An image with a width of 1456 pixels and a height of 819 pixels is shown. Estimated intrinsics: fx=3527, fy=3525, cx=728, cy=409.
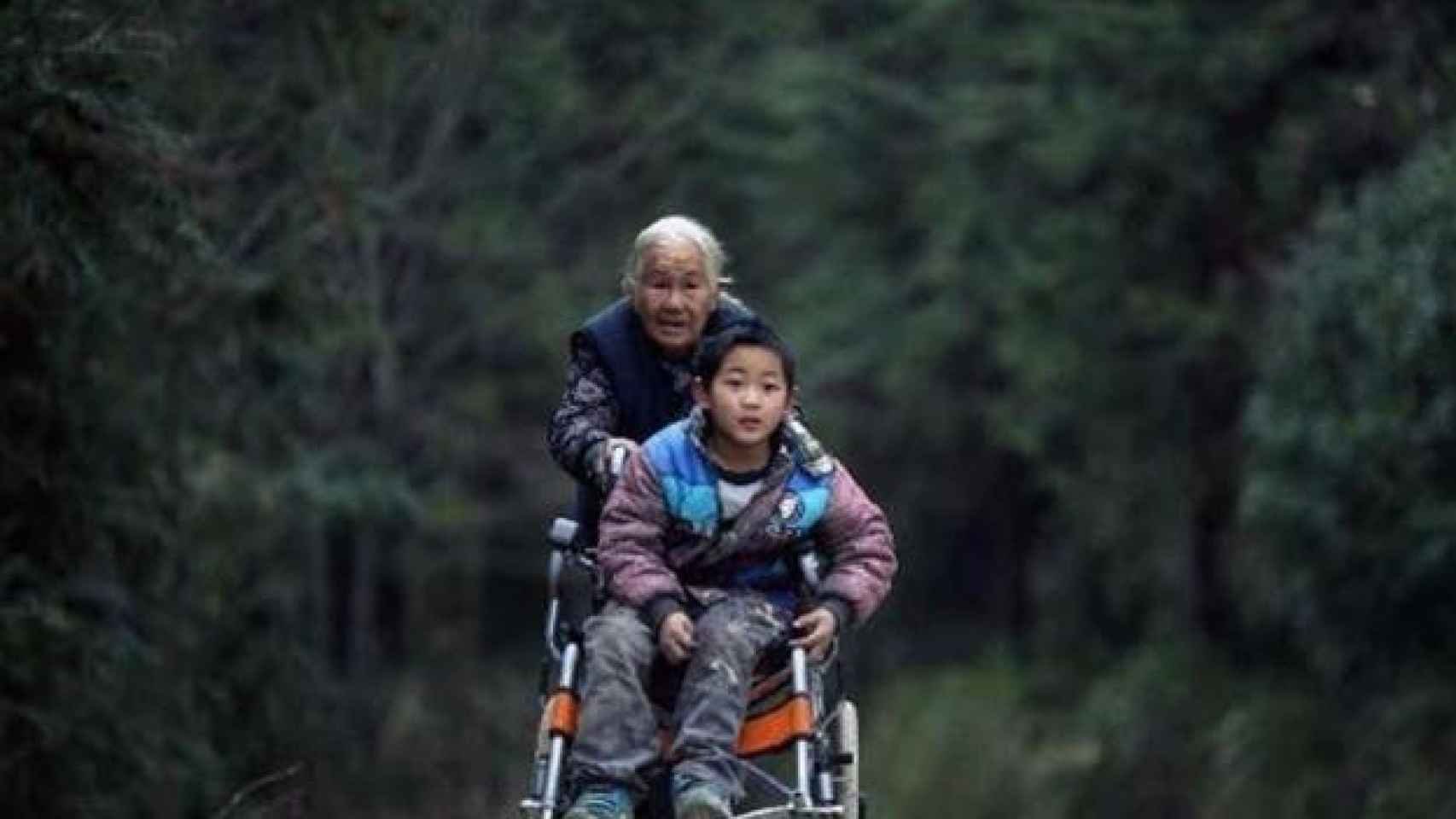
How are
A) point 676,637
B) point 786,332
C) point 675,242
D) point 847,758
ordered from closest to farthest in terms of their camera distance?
point 676,637 < point 847,758 < point 675,242 < point 786,332

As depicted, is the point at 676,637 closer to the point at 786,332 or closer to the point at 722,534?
the point at 722,534

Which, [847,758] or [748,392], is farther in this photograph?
[847,758]

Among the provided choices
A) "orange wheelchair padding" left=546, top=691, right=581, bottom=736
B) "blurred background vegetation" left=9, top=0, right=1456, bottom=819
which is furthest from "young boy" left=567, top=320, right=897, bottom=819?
"blurred background vegetation" left=9, top=0, right=1456, bottom=819

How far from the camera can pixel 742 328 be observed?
9.47m

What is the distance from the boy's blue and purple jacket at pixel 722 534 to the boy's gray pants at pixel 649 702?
0.34 feet

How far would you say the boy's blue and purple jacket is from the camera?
9.40 metres

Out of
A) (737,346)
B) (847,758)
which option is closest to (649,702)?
(847,758)

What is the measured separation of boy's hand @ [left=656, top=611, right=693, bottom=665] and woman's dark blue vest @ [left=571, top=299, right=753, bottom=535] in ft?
3.13

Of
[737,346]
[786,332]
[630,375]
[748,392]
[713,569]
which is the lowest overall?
[713,569]

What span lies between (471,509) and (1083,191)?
587 cm

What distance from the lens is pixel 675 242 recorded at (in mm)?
10000

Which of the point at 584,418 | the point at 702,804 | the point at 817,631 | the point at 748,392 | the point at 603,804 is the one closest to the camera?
the point at 702,804

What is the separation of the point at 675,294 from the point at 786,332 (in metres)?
19.3

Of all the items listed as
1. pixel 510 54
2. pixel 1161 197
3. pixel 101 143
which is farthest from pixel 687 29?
pixel 101 143
